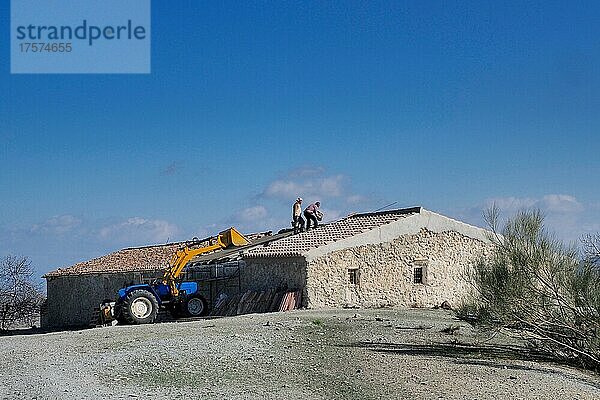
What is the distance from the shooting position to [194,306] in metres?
27.9

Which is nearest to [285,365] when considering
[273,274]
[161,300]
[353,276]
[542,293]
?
[542,293]

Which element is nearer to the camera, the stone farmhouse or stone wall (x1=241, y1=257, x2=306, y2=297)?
stone wall (x1=241, y1=257, x2=306, y2=297)

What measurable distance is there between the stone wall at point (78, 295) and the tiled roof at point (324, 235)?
6993mm

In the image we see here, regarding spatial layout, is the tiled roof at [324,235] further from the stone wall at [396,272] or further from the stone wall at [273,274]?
the stone wall at [396,272]

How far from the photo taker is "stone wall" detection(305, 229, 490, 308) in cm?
2700

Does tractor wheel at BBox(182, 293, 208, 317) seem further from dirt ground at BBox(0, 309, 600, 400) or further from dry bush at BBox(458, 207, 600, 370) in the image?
dry bush at BBox(458, 207, 600, 370)

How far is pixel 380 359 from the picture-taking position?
641 inches

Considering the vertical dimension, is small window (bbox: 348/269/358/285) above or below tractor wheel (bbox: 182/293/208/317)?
above

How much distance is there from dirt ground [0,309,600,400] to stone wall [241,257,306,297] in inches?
214

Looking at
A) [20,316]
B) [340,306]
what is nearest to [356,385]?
[340,306]

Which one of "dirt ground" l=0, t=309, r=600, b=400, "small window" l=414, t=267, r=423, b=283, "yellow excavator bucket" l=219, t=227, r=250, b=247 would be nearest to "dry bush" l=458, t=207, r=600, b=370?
"dirt ground" l=0, t=309, r=600, b=400

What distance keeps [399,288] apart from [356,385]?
48.7 ft

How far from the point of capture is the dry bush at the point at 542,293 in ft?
56.3

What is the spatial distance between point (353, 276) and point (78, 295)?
15171 millimetres
